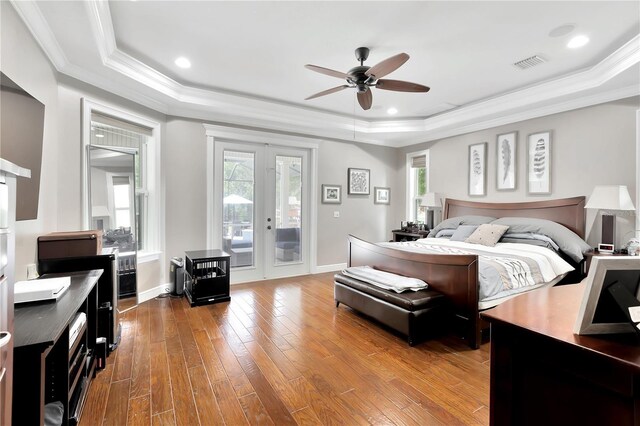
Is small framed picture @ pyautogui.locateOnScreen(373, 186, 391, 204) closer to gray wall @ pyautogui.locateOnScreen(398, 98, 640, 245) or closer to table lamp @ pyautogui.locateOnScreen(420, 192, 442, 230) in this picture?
table lamp @ pyautogui.locateOnScreen(420, 192, 442, 230)

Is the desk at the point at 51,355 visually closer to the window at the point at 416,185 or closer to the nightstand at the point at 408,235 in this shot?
the nightstand at the point at 408,235

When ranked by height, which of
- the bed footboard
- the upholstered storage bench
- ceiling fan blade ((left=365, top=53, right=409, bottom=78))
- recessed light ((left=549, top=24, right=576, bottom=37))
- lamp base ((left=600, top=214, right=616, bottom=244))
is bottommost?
the upholstered storage bench

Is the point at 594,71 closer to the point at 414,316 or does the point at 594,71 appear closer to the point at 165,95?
the point at 414,316

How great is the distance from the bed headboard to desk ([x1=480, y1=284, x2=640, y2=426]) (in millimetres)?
3412

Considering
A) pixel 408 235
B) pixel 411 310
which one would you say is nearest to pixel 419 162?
pixel 408 235

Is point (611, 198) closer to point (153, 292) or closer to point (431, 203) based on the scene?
point (431, 203)

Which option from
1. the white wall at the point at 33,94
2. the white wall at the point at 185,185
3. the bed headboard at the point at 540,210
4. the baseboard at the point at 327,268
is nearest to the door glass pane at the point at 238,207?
the white wall at the point at 185,185

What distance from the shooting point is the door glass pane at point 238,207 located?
488cm

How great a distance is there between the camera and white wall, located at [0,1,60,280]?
2.02 meters

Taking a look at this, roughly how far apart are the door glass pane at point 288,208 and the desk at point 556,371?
14.1 feet

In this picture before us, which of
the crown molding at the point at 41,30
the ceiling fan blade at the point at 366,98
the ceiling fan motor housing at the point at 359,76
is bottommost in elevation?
the ceiling fan blade at the point at 366,98

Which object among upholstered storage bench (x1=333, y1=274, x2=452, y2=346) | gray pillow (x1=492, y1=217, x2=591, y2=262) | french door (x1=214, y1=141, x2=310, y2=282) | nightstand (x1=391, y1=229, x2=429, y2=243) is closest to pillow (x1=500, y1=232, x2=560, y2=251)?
gray pillow (x1=492, y1=217, x2=591, y2=262)

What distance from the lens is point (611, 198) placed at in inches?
134

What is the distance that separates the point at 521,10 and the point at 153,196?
446 cm
